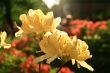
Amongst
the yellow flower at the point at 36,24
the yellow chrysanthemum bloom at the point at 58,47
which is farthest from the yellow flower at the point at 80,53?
the yellow flower at the point at 36,24

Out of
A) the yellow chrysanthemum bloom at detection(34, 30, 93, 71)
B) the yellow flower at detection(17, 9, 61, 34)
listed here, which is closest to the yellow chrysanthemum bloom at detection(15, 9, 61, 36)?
the yellow flower at detection(17, 9, 61, 34)

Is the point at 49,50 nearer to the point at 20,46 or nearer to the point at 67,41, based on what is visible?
the point at 67,41

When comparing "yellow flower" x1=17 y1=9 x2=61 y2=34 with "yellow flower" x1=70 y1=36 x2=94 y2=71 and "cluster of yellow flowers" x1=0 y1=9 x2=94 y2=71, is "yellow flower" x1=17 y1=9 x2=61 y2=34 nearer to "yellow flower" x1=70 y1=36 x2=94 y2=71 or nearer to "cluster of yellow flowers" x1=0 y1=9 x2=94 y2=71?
"cluster of yellow flowers" x1=0 y1=9 x2=94 y2=71

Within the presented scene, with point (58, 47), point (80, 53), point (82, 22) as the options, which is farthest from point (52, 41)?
point (82, 22)

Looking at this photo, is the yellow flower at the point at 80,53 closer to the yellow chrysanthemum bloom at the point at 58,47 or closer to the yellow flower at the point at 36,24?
the yellow chrysanthemum bloom at the point at 58,47

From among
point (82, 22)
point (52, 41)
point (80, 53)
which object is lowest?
point (82, 22)

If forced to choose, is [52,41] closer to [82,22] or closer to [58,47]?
[58,47]
